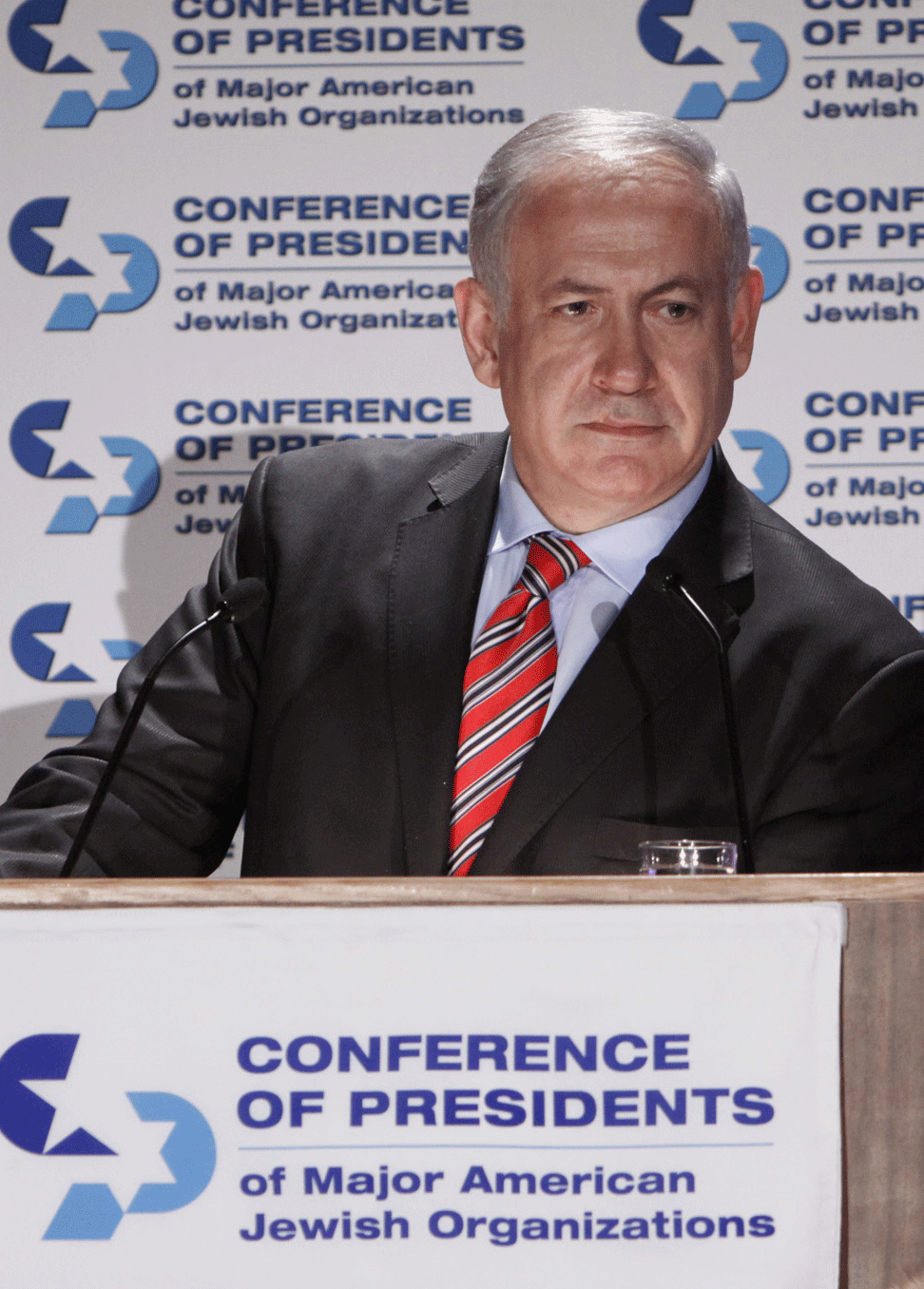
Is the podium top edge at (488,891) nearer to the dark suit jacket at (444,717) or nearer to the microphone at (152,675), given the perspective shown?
the microphone at (152,675)

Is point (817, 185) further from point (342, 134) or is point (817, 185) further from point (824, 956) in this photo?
point (824, 956)

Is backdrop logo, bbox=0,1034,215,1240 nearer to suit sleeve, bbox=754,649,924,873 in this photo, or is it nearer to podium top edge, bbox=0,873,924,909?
podium top edge, bbox=0,873,924,909

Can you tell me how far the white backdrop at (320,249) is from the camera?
2.88 metres

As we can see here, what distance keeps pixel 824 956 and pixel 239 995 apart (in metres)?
0.46

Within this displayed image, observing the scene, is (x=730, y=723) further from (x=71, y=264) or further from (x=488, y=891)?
(x=71, y=264)

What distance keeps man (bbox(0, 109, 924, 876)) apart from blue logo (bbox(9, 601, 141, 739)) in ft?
2.32

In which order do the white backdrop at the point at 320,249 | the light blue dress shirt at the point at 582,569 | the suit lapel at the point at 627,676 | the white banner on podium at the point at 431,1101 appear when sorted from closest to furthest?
the white banner on podium at the point at 431,1101
the suit lapel at the point at 627,676
the light blue dress shirt at the point at 582,569
the white backdrop at the point at 320,249

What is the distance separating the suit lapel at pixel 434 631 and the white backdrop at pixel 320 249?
693mm

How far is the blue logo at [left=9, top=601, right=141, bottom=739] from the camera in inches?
114

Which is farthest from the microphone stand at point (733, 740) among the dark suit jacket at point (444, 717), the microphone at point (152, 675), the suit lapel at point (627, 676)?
the microphone at point (152, 675)

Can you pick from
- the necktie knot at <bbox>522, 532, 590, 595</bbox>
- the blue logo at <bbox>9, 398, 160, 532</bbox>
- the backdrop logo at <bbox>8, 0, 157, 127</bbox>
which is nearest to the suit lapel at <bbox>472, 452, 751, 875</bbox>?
the necktie knot at <bbox>522, 532, 590, 595</bbox>

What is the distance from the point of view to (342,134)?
2941mm

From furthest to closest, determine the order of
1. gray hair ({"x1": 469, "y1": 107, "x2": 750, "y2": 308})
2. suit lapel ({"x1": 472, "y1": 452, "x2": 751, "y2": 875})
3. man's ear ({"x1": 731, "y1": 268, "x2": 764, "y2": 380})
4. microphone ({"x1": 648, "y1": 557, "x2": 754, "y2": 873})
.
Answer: man's ear ({"x1": 731, "y1": 268, "x2": 764, "y2": 380}), gray hair ({"x1": 469, "y1": 107, "x2": 750, "y2": 308}), suit lapel ({"x1": 472, "y1": 452, "x2": 751, "y2": 875}), microphone ({"x1": 648, "y1": 557, "x2": 754, "y2": 873})

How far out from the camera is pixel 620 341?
2.11 metres
